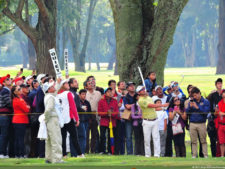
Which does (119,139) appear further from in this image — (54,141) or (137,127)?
(54,141)

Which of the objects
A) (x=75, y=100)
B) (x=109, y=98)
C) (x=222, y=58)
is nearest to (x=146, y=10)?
(x=109, y=98)

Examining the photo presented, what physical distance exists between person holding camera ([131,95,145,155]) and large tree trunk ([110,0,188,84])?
3.08 metres

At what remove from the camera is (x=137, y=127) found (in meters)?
16.8

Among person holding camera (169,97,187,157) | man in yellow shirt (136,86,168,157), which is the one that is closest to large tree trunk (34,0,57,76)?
person holding camera (169,97,187,157)

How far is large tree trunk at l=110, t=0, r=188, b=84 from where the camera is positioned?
19.7m

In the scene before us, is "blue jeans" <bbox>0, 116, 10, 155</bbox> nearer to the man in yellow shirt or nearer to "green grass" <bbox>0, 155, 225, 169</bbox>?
"green grass" <bbox>0, 155, 225, 169</bbox>

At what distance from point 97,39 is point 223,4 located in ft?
158

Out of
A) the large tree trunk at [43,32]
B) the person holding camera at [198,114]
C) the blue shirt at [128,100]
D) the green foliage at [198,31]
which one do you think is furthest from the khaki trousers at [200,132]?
the green foliage at [198,31]

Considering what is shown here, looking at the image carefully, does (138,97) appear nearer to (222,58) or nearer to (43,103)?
(43,103)

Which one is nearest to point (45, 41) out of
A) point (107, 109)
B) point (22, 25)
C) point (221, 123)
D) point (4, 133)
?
point (22, 25)

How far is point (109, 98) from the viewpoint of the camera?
675 inches

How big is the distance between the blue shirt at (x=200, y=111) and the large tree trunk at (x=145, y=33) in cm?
377

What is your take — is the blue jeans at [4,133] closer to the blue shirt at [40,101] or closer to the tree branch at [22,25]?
the blue shirt at [40,101]

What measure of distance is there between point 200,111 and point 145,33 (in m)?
4.70
